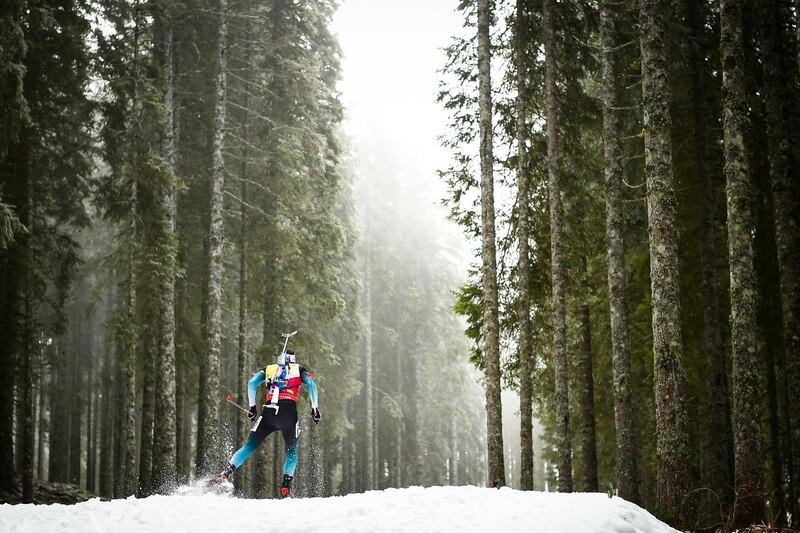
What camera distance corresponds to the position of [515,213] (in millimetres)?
15172

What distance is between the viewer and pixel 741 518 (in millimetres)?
7449

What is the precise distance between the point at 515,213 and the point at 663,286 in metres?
6.50

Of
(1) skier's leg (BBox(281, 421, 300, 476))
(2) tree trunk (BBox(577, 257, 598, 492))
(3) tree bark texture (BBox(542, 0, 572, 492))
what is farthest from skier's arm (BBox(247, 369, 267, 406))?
(2) tree trunk (BBox(577, 257, 598, 492))

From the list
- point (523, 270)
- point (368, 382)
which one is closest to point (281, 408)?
point (523, 270)

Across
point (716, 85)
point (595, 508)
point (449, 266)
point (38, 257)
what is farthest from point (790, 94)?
point (449, 266)

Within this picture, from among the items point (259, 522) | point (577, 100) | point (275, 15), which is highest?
point (275, 15)

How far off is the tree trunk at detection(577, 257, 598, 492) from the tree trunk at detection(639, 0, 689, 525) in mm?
5994

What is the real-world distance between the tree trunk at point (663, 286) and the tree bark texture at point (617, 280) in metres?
1.95

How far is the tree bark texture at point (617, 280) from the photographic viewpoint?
37.1 feet

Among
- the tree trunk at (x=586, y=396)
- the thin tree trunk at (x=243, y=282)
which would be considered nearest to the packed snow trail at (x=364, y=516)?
the tree trunk at (x=586, y=396)

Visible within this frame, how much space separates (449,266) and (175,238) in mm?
27474

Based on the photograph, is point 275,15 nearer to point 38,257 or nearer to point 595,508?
point 38,257

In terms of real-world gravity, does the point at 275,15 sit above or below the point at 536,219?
above

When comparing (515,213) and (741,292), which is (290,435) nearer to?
(741,292)
